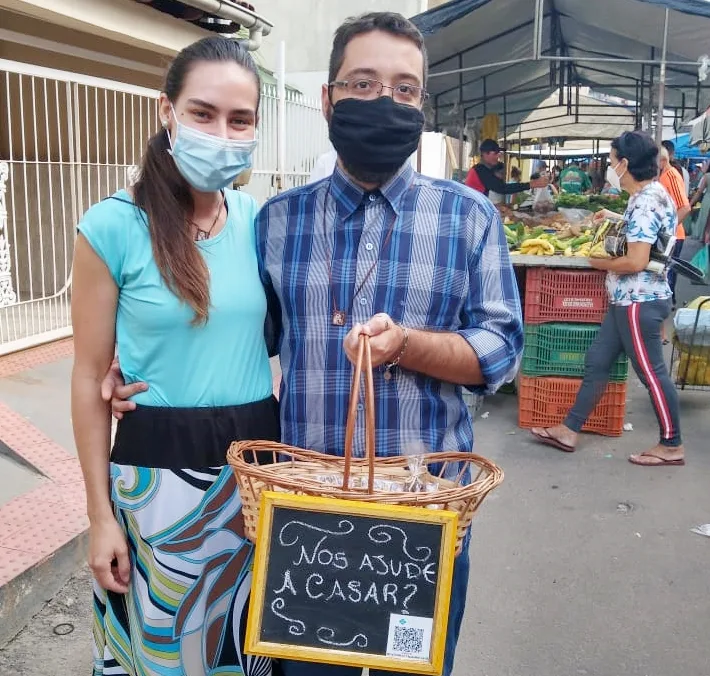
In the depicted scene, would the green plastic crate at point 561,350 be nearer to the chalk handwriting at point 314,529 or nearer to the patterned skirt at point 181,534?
the patterned skirt at point 181,534

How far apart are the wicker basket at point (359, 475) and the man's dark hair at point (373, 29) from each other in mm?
727

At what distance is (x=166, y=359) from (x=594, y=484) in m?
3.58

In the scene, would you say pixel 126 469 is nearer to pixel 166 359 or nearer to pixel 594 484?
pixel 166 359

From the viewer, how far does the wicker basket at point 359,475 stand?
4.35 ft

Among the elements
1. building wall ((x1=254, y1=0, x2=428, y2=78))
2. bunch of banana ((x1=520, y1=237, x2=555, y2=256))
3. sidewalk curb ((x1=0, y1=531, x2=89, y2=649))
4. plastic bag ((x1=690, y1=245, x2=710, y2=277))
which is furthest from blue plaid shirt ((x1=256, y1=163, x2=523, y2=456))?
building wall ((x1=254, y1=0, x2=428, y2=78))

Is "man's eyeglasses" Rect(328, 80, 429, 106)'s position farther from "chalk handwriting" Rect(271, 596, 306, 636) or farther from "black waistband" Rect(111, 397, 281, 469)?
"chalk handwriting" Rect(271, 596, 306, 636)

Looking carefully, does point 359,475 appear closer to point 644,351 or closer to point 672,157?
point 644,351

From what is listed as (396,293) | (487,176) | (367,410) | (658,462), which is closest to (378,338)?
(367,410)

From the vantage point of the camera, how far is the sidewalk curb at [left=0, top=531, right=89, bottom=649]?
9.74 ft

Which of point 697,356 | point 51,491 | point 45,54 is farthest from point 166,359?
point 45,54

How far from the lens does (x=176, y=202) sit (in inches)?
71.7

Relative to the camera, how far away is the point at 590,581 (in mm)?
3523

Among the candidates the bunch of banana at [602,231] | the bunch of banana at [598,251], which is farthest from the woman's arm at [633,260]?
the bunch of banana at [602,231]

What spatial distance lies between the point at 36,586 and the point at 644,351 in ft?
12.1
